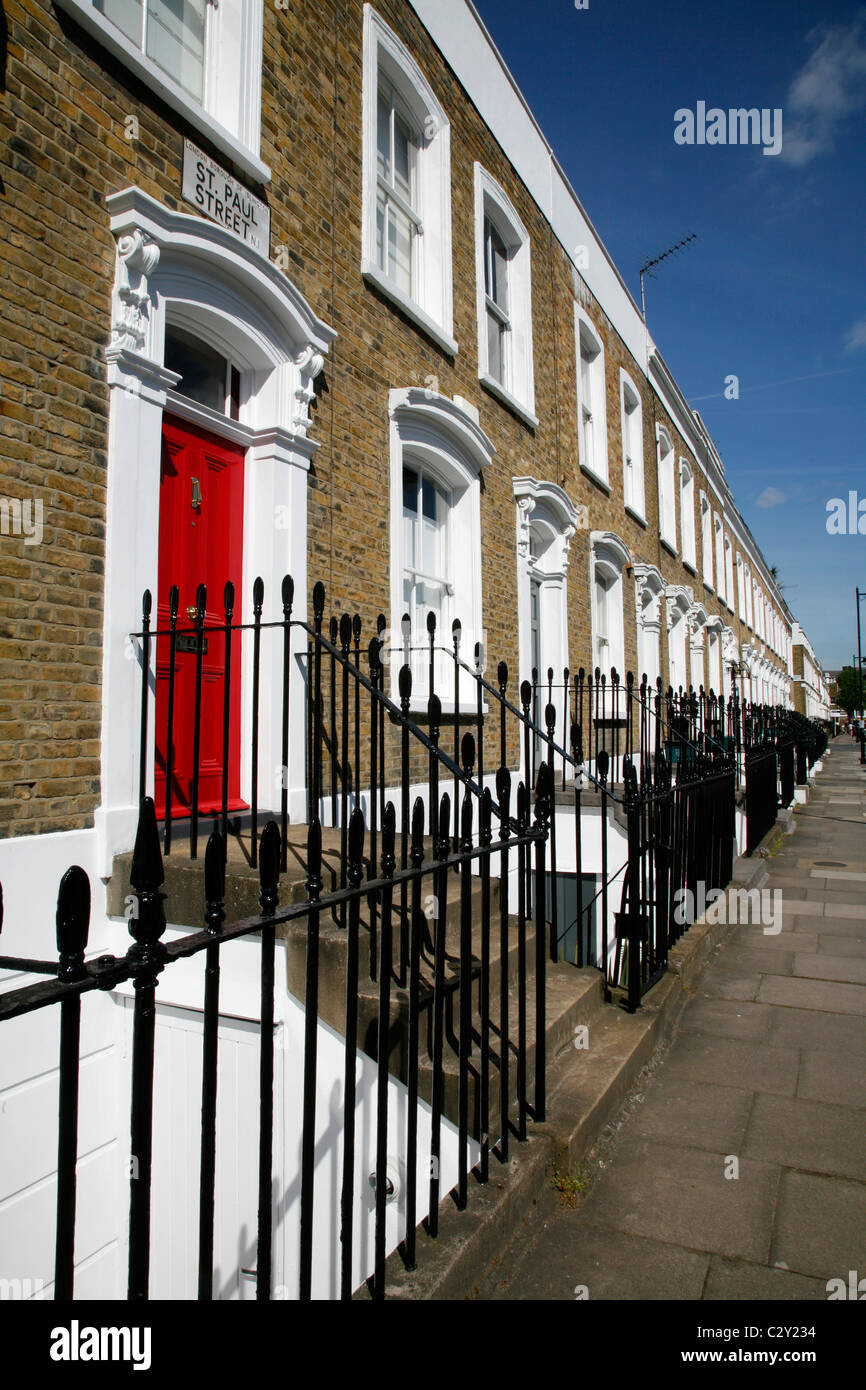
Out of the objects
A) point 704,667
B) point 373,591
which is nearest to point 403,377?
point 373,591

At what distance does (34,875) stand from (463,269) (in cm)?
684

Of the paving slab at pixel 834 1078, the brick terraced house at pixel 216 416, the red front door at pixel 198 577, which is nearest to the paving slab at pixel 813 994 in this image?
the paving slab at pixel 834 1078

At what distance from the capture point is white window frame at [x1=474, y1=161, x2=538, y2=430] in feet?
28.4

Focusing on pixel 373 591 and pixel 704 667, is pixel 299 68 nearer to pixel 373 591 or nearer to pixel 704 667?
pixel 373 591

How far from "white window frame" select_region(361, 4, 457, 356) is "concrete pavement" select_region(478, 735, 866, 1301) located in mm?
5770

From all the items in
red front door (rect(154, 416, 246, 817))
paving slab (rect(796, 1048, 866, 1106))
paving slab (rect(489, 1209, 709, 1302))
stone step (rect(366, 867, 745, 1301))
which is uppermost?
red front door (rect(154, 416, 246, 817))

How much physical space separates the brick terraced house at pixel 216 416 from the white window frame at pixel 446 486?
3 centimetres

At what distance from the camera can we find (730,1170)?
319 centimetres

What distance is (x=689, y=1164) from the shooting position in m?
3.26

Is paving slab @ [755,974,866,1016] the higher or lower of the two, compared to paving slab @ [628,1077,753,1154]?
higher

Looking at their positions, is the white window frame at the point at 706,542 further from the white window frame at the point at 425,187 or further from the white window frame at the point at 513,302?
the white window frame at the point at 425,187

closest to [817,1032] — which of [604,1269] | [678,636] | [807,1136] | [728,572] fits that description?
[807,1136]

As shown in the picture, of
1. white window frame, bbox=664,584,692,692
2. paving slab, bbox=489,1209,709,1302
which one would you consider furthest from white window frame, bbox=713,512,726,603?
paving slab, bbox=489,1209,709,1302

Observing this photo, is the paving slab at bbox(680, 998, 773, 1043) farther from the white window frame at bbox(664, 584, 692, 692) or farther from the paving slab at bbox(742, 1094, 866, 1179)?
the white window frame at bbox(664, 584, 692, 692)
